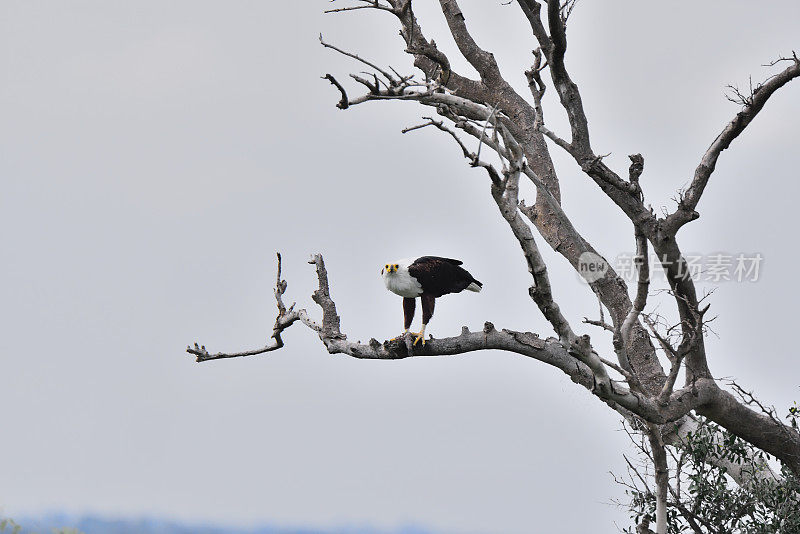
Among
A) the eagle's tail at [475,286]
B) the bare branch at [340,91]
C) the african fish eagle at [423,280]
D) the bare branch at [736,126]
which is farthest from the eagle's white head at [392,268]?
the bare branch at [736,126]

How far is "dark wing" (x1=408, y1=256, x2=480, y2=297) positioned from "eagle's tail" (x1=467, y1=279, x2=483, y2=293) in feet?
0.31

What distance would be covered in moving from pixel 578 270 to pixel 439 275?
73.6 inches

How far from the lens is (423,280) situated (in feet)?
18.7

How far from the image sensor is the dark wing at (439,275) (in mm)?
5695

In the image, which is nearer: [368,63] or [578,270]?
[368,63]

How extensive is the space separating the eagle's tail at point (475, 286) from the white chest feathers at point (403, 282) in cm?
48

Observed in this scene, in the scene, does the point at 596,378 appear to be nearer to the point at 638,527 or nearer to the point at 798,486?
the point at 638,527

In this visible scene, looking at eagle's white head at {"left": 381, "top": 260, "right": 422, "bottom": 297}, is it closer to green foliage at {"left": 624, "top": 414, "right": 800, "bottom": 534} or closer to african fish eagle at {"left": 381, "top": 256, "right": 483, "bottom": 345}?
african fish eagle at {"left": 381, "top": 256, "right": 483, "bottom": 345}

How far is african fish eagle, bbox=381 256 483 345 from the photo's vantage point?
5.69m

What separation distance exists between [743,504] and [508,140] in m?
3.46

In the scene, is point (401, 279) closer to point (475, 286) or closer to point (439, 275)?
point (439, 275)

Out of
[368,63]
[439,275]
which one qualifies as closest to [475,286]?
[439,275]

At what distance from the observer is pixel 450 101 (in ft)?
16.8

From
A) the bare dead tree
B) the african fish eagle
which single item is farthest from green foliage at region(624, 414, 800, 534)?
the african fish eagle
